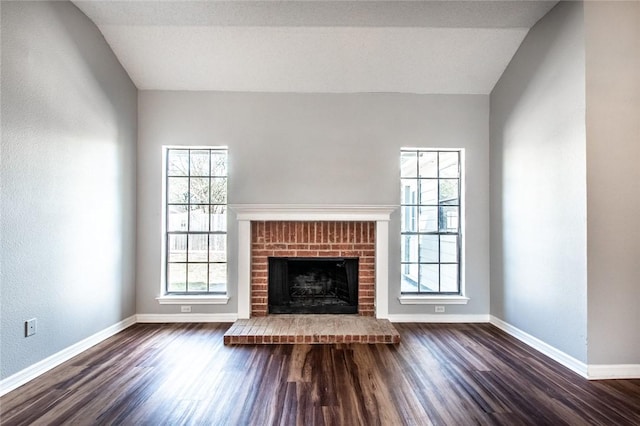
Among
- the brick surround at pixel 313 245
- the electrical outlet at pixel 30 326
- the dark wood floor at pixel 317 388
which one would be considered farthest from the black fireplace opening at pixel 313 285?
the electrical outlet at pixel 30 326

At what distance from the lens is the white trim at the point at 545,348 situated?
2443 mm

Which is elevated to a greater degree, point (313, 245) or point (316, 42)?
point (316, 42)

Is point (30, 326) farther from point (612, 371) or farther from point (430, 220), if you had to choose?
point (612, 371)

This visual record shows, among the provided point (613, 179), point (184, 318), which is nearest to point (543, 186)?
point (613, 179)

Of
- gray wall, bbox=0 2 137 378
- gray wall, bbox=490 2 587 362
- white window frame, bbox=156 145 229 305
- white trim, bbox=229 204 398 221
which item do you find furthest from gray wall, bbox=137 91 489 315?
gray wall, bbox=490 2 587 362

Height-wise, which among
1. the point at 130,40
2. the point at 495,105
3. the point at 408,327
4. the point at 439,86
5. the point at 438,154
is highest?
the point at 130,40

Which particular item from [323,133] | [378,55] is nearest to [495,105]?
[378,55]

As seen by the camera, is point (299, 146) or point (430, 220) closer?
point (299, 146)

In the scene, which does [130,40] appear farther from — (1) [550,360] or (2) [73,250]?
(1) [550,360]

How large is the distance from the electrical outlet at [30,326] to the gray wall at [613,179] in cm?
435

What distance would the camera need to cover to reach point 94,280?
3.00 meters

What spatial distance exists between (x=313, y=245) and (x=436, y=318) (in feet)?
5.72

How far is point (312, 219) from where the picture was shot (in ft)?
11.7

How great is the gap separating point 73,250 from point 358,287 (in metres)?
2.94
